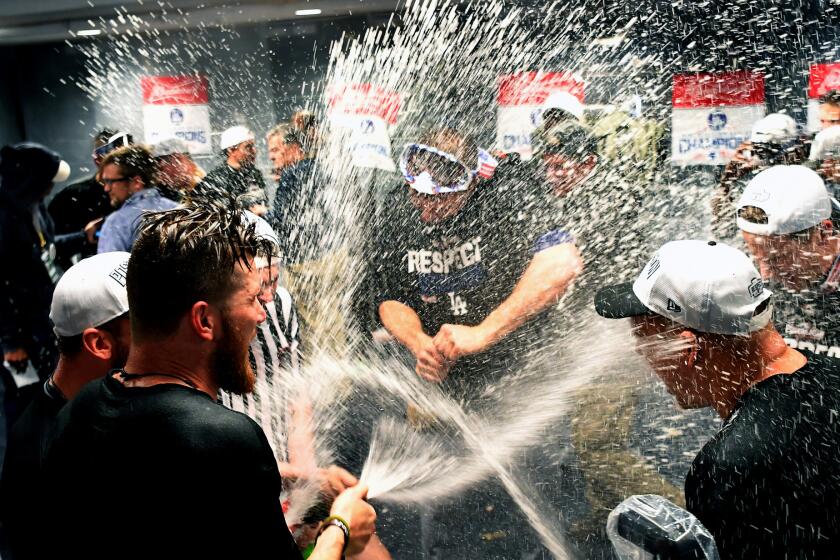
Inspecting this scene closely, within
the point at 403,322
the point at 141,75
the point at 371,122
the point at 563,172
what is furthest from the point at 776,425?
the point at 141,75

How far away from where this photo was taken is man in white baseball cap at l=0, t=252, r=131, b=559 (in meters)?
1.96

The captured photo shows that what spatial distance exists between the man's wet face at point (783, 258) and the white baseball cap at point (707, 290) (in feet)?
3.44

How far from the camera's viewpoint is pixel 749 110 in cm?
543

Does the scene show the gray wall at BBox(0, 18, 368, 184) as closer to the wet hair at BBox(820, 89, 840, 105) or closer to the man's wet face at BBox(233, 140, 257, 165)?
the man's wet face at BBox(233, 140, 257, 165)

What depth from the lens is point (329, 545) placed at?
6.14 feet

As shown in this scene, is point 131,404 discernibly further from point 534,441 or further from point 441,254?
point 534,441

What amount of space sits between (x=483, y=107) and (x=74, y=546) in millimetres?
4268

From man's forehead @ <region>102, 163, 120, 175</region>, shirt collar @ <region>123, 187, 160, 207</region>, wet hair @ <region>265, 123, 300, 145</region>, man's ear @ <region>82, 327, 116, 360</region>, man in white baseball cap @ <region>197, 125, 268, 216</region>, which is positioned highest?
wet hair @ <region>265, 123, 300, 145</region>

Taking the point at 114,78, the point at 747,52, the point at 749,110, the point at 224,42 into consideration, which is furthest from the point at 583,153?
the point at 114,78

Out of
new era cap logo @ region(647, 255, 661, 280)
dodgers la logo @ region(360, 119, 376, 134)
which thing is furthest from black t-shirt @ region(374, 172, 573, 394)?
new era cap logo @ region(647, 255, 661, 280)

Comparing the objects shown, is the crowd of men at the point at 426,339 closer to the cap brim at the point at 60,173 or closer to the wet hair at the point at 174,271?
the wet hair at the point at 174,271

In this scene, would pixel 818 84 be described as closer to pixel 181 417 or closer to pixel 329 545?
pixel 329 545

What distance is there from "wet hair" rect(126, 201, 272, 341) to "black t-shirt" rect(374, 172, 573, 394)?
5.70ft

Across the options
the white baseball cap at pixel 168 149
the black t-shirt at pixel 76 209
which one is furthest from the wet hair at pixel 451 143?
the black t-shirt at pixel 76 209
